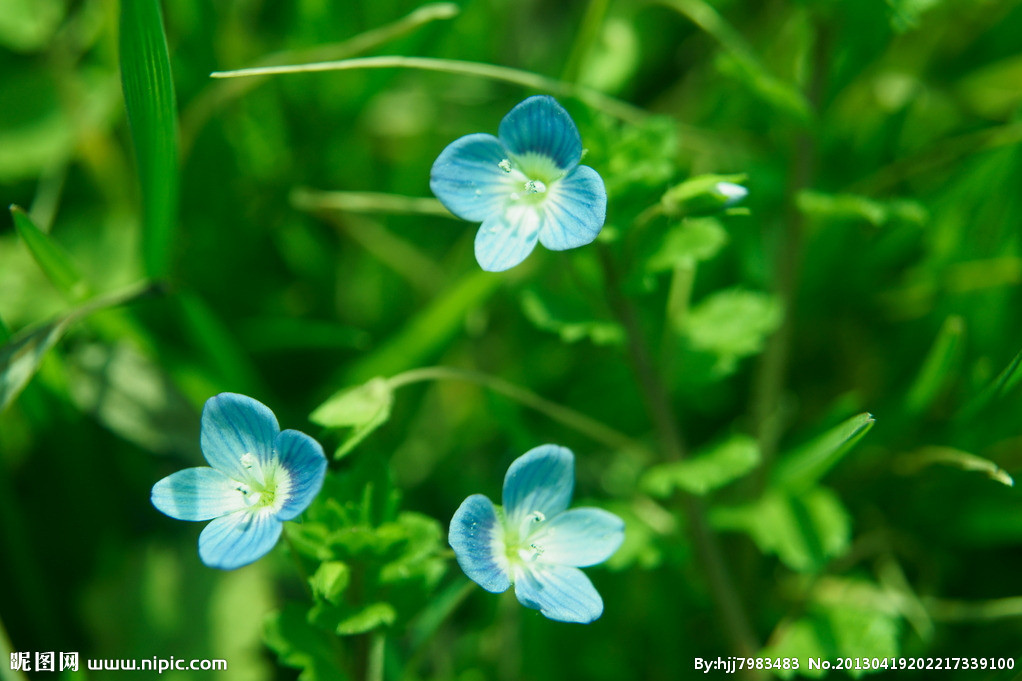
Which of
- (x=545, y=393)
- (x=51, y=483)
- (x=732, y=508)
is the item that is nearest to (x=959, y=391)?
(x=732, y=508)

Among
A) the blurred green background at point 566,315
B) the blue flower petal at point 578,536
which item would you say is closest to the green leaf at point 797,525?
the blurred green background at point 566,315

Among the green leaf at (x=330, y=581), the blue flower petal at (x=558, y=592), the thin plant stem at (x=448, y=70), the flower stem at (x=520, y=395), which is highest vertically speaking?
the thin plant stem at (x=448, y=70)

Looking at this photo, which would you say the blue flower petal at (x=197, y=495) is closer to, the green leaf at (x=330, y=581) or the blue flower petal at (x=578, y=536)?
the green leaf at (x=330, y=581)

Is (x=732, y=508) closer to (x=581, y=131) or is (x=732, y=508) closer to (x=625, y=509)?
(x=625, y=509)

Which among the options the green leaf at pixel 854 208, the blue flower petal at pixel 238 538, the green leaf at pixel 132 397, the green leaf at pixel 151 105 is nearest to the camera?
the blue flower petal at pixel 238 538

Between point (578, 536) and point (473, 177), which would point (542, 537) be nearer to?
point (578, 536)

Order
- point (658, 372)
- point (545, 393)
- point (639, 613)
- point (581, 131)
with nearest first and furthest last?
point (581, 131) → point (658, 372) → point (639, 613) → point (545, 393)

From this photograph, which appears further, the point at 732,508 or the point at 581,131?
the point at 732,508
